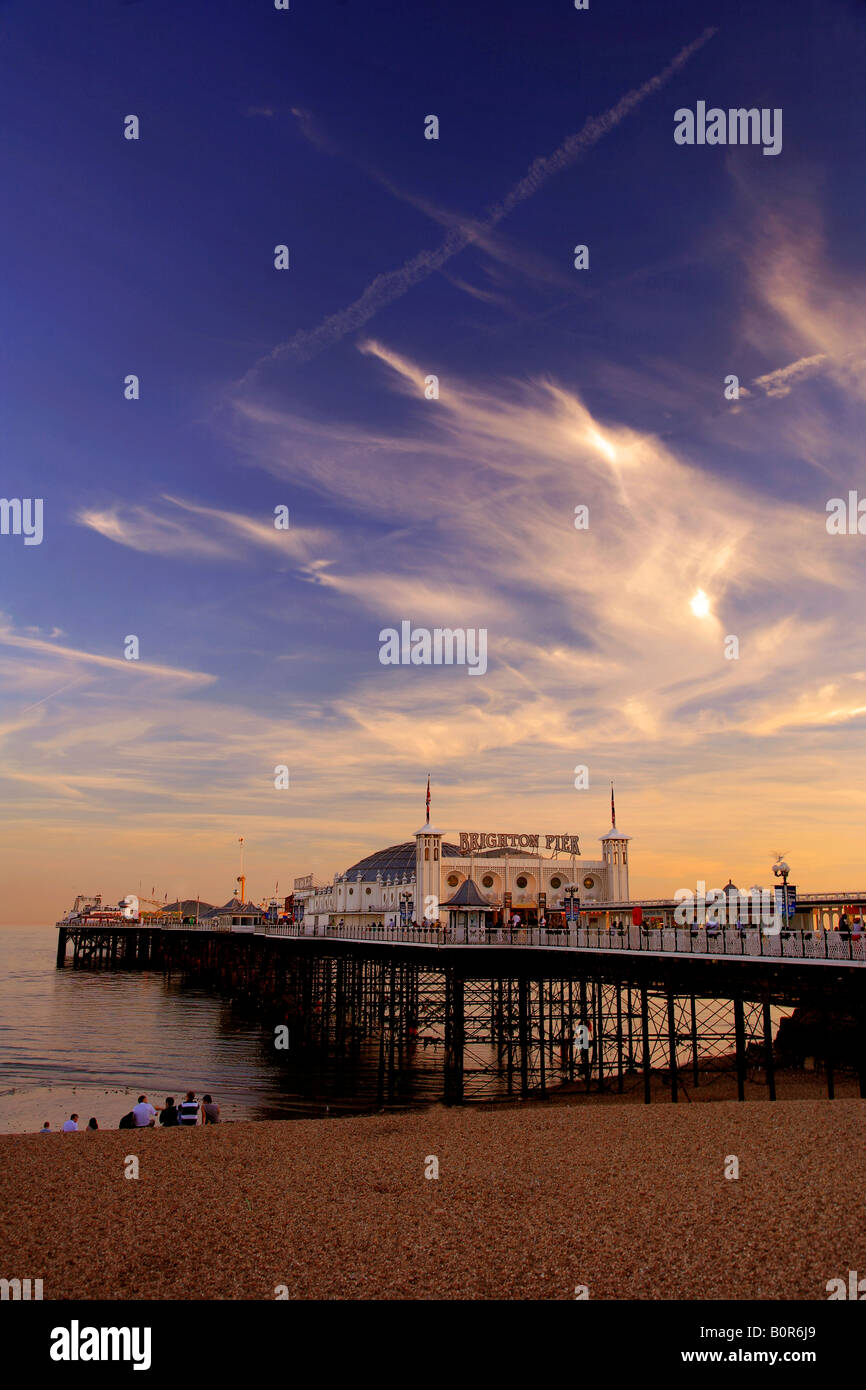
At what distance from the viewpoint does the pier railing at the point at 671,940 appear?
21.7 metres

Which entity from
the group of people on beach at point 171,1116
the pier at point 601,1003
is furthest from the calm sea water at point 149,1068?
the group of people on beach at point 171,1116

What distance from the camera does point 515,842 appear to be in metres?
66.4

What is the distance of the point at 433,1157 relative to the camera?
1845 centimetres

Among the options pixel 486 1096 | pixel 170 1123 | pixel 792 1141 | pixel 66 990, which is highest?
pixel 792 1141

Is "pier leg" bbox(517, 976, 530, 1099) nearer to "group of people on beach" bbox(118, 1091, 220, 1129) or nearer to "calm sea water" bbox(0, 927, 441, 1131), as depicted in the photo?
"calm sea water" bbox(0, 927, 441, 1131)

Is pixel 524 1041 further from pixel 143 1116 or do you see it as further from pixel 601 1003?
pixel 143 1116

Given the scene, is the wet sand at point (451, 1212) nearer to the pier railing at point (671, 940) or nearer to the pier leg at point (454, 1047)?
the pier railing at point (671, 940)

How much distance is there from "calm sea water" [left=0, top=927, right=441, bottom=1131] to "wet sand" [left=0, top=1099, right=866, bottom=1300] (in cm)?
1171

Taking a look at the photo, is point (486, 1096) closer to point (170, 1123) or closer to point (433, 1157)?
point (170, 1123)

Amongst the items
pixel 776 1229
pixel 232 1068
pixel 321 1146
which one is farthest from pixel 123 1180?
pixel 232 1068

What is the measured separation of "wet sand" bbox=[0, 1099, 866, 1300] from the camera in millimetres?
11891

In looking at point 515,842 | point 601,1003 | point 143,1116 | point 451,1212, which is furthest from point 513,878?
point 451,1212
